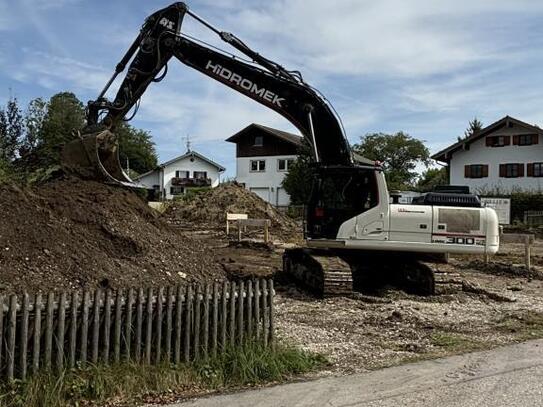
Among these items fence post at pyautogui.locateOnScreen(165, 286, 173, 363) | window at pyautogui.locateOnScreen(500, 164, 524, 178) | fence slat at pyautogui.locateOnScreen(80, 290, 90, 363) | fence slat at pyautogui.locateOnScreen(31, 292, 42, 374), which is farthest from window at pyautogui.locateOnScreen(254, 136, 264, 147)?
fence slat at pyautogui.locateOnScreen(31, 292, 42, 374)

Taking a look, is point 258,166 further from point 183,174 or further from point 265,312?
point 265,312

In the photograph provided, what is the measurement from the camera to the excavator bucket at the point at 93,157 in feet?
38.2

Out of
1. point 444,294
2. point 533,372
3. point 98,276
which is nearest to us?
point 533,372

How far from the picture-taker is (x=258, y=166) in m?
68.1

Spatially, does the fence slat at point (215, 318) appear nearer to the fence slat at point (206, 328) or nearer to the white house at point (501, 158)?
the fence slat at point (206, 328)

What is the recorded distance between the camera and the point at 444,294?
1239 cm

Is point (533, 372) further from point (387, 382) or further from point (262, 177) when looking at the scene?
point (262, 177)

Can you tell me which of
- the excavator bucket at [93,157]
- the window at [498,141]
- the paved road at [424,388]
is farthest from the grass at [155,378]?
the window at [498,141]

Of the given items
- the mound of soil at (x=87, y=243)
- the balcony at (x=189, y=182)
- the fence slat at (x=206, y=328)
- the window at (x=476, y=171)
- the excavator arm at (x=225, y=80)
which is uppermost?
the balcony at (x=189, y=182)

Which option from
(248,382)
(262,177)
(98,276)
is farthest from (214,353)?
(262,177)

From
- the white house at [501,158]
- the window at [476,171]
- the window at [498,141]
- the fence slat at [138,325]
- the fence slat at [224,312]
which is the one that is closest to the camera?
the fence slat at [138,325]

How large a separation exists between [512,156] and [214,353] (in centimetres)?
5048

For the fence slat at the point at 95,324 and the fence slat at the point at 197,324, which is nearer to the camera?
the fence slat at the point at 95,324

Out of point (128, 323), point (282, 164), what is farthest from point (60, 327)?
point (282, 164)
